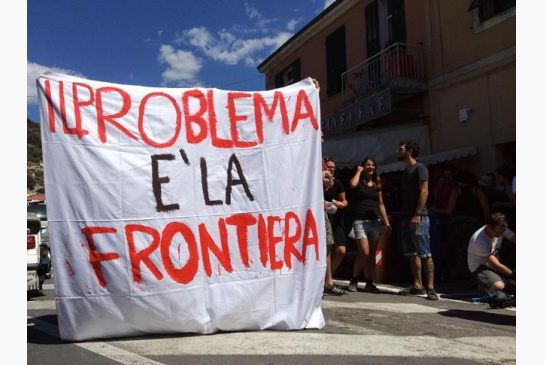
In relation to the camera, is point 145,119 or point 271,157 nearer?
point 145,119

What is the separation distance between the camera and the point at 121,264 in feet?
14.6

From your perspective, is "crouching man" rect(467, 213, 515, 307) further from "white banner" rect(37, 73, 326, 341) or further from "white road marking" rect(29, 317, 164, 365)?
"white road marking" rect(29, 317, 164, 365)

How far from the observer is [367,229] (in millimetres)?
7473

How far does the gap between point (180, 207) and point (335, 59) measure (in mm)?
14833

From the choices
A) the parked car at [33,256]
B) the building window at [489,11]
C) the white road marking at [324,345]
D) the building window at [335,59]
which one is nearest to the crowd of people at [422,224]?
the white road marking at [324,345]

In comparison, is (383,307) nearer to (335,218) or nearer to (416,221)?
(416,221)

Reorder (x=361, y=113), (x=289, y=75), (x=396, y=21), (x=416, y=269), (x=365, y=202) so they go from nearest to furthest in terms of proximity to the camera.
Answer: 1. (x=416, y=269)
2. (x=365, y=202)
3. (x=396, y=21)
4. (x=361, y=113)
5. (x=289, y=75)

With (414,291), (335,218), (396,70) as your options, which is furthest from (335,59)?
(414,291)

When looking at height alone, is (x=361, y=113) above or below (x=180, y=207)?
→ above

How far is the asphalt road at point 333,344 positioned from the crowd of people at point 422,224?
2.96 feet

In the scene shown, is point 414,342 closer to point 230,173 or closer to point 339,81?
point 230,173

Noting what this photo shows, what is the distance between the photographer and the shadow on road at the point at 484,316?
5682 mm

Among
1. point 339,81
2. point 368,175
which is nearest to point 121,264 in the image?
point 368,175
